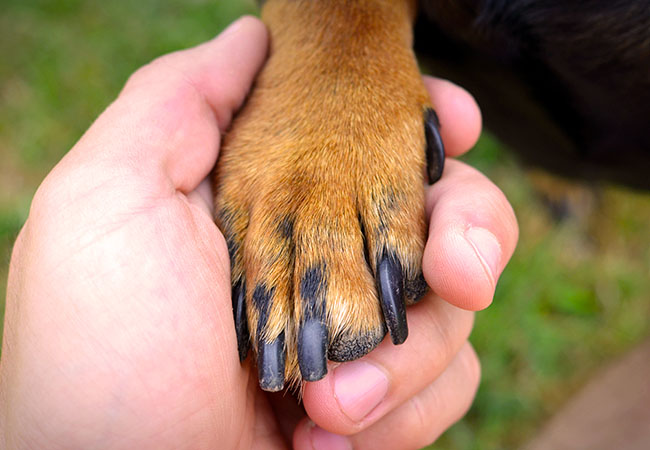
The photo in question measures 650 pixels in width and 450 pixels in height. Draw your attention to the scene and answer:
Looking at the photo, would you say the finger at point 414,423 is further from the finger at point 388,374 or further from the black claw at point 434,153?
the black claw at point 434,153

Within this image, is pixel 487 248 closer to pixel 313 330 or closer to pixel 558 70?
pixel 313 330

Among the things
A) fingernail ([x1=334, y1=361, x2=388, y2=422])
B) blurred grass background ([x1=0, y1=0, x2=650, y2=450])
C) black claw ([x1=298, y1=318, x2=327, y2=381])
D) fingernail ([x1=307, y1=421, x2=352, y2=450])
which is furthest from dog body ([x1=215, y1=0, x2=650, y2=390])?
blurred grass background ([x1=0, y1=0, x2=650, y2=450])

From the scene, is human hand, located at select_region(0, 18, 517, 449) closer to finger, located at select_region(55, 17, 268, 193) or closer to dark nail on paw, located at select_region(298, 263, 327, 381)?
finger, located at select_region(55, 17, 268, 193)

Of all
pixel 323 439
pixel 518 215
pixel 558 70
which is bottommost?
pixel 518 215

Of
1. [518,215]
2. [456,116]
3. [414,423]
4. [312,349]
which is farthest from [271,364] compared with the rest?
[518,215]

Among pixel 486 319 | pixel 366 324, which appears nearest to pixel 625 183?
pixel 486 319

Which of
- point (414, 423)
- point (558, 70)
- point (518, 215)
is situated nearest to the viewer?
point (414, 423)

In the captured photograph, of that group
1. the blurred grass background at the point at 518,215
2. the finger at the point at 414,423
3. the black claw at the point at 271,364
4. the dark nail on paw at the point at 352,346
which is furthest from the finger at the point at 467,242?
the blurred grass background at the point at 518,215
